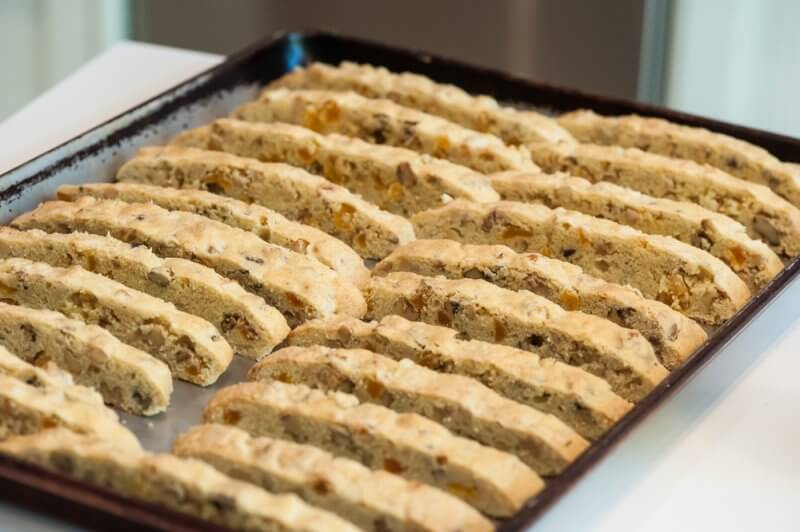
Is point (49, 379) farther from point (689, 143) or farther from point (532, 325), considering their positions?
point (689, 143)

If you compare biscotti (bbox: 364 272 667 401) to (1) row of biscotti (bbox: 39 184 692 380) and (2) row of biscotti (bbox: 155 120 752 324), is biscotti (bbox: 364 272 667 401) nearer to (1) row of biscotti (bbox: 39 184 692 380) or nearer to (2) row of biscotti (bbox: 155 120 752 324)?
(1) row of biscotti (bbox: 39 184 692 380)

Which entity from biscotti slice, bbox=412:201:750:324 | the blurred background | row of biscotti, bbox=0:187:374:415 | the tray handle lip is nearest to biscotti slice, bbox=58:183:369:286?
row of biscotti, bbox=0:187:374:415

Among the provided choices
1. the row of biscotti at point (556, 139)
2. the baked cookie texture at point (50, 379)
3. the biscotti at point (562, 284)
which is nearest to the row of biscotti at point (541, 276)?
the biscotti at point (562, 284)

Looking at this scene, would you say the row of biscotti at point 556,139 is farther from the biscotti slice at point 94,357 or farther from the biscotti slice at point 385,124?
the biscotti slice at point 94,357

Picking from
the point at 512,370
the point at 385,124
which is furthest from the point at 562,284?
the point at 385,124

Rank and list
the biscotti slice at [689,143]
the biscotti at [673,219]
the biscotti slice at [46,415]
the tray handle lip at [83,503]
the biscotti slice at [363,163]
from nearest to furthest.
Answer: the tray handle lip at [83,503] → the biscotti slice at [46,415] → the biscotti at [673,219] → the biscotti slice at [363,163] → the biscotti slice at [689,143]
